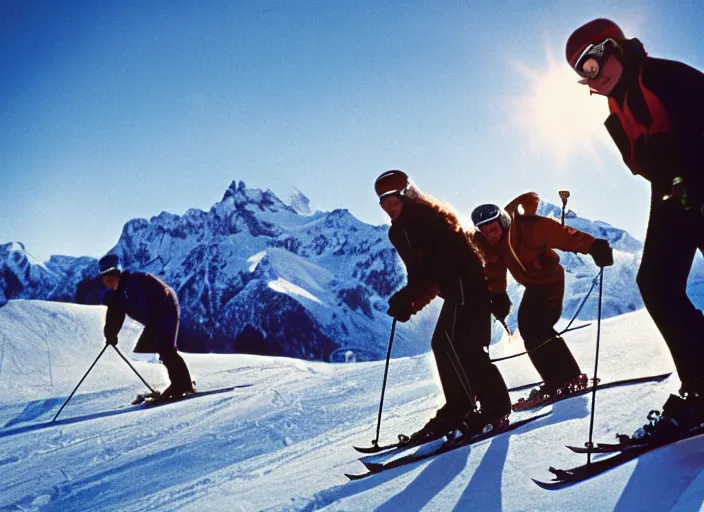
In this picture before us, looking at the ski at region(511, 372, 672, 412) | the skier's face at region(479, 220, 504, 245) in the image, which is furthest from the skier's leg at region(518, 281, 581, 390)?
the skier's face at region(479, 220, 504, 245)

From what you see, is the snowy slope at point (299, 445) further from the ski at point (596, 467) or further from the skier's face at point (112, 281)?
the skier's face at point (112, 281)

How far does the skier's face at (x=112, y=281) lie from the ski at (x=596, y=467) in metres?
6.76

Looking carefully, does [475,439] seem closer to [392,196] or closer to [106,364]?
[392,196]

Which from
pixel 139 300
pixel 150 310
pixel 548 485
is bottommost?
pixel 548 485

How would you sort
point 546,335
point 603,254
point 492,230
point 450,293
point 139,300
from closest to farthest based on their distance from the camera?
point 603,254 → point 450,293 → point 492,230 → point 546,335 → point 139,300

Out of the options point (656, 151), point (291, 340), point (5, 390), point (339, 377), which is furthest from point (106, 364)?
point (291, 340)

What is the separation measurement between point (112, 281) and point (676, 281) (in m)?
7.13

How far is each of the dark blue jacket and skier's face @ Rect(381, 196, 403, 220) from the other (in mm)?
4812

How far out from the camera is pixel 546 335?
15.3 feet

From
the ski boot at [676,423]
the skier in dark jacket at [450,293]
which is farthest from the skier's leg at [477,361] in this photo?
the ski boot at [676,423]

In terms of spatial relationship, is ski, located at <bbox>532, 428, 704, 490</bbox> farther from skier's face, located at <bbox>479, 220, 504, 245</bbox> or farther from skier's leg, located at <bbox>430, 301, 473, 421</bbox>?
skier's face, located at <bbox>479, 220, 504, 245</bbox>

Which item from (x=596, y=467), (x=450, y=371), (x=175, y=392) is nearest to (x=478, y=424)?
(x=450, y=371)

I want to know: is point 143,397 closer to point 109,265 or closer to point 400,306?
point 109,265

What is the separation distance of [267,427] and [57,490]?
5.77ft
